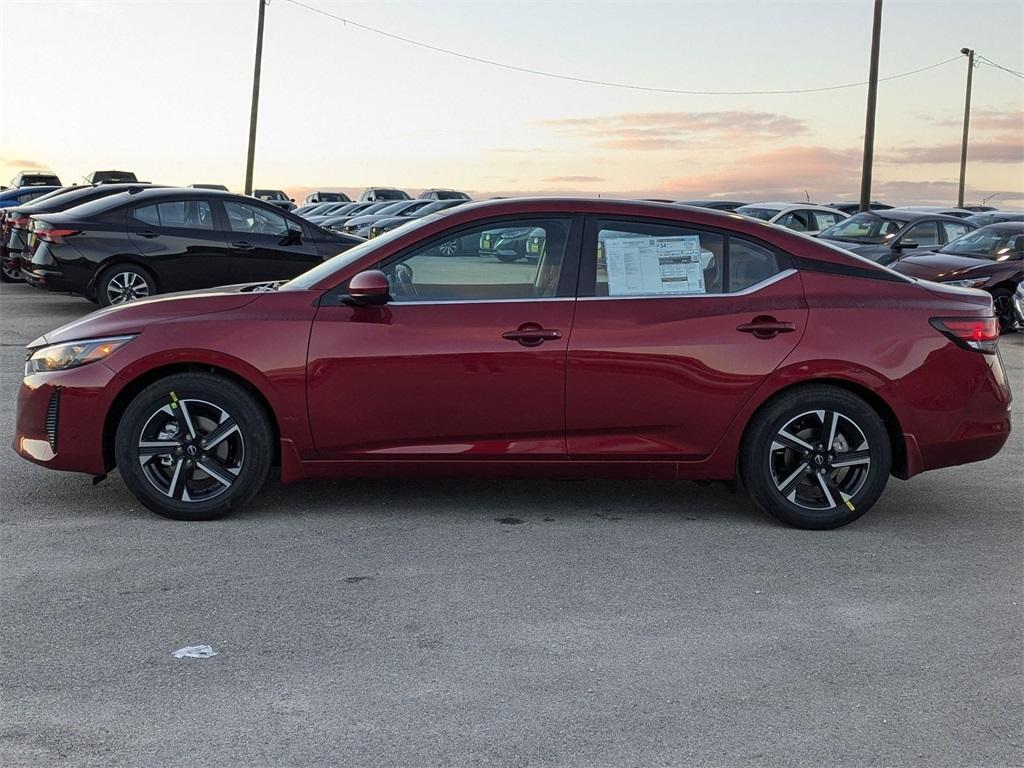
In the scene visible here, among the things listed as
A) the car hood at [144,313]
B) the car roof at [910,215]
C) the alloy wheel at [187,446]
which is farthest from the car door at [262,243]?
the car roof at [910,215]

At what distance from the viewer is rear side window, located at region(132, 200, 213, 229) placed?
1510cm

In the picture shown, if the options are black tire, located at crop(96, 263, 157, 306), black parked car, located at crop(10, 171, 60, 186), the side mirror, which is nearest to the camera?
the side mirror

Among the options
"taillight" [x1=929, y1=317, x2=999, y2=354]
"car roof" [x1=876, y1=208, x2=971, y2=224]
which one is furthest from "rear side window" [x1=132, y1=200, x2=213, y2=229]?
"car roof" [x1=876, y1=208, x2=971, y2=224]

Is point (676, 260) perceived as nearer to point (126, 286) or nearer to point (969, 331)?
point (969, 331)

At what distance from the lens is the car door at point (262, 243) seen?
594 inches

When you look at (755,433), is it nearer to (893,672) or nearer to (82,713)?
(893,672)

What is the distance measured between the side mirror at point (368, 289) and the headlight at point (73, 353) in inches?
43.4

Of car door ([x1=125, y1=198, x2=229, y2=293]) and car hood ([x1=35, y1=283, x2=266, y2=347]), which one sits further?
car door ([x1=125, y1=198, x2=229, y2=293])

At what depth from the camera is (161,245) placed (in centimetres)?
1498

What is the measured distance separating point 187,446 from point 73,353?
74 cm

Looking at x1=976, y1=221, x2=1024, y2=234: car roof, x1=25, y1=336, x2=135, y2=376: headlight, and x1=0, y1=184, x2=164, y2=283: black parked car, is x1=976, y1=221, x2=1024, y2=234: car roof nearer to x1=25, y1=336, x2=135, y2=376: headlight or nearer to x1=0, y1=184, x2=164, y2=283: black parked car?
x1=0, y1=184, x2=164, y2=283: black parked car

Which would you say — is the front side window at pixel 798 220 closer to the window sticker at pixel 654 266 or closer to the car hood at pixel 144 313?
the window sticker at pixel 654 266

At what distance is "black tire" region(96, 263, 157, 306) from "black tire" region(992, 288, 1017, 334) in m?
10.8

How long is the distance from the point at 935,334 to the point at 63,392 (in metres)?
4.30
